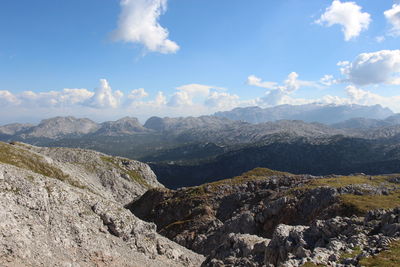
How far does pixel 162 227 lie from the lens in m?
94.4

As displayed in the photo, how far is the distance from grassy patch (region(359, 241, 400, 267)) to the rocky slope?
145mm

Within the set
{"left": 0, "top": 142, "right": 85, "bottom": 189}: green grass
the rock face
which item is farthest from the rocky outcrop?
{"left": 0, "top": 142, "right": 85, "bottom": 189}: green grass

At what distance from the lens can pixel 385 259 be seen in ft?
79.4

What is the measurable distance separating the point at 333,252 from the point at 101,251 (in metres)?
30.6

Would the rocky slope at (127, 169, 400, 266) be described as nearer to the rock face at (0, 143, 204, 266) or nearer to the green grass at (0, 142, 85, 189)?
the rock face at (0, 143, 204, 266)

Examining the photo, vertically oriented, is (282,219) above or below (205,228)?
above

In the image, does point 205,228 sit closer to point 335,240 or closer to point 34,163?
point 335,240

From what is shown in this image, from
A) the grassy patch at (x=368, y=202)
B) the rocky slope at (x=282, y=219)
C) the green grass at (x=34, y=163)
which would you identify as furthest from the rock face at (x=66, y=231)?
the green grass at (x=34, y=163)

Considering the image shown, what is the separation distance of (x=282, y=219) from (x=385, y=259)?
151 feet

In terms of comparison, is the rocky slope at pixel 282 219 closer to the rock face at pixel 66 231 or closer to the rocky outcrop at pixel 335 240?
the rocky outcrop at pixel 335 240

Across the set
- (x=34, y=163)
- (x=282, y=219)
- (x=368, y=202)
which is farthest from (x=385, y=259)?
(x=34, y=163)

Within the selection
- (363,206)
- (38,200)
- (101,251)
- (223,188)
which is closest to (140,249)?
(101,251)

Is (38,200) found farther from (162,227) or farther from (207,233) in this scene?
A: (162,227)

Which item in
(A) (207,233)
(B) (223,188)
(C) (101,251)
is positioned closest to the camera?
(C) (101,251)
